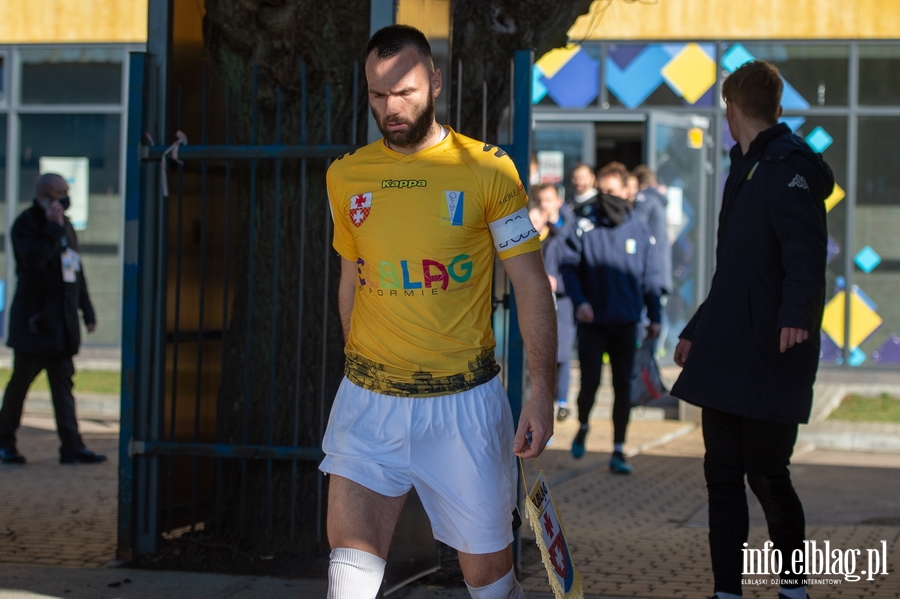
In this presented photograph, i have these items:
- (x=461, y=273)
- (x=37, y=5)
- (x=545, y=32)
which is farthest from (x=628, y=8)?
(x=461, y=273)

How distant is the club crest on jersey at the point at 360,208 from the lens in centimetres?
350

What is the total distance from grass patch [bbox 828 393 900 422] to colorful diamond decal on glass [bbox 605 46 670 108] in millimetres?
4049

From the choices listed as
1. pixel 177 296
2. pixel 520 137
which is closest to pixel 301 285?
pixel 177 296

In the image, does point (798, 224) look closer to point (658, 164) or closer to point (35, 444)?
point (35, 444)

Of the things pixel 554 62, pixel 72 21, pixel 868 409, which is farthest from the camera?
pixel 72 21

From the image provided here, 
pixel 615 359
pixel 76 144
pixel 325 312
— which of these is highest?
pixel 76 144

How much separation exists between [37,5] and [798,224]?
40.6 ft

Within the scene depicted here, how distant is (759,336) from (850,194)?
970 cm

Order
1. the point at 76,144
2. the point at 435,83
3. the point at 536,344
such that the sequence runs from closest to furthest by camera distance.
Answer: the point at 536,344 → the point at 435,83 → the point at 76,144

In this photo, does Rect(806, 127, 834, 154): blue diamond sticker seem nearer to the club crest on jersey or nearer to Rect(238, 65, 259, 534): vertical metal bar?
Rect(238, 65, 259, 534): vertical metal bar

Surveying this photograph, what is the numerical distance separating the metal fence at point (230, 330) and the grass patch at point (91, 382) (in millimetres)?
6909

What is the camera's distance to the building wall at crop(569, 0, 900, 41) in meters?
13.1

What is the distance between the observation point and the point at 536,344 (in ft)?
11.2

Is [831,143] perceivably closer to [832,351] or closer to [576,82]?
[832,351]
